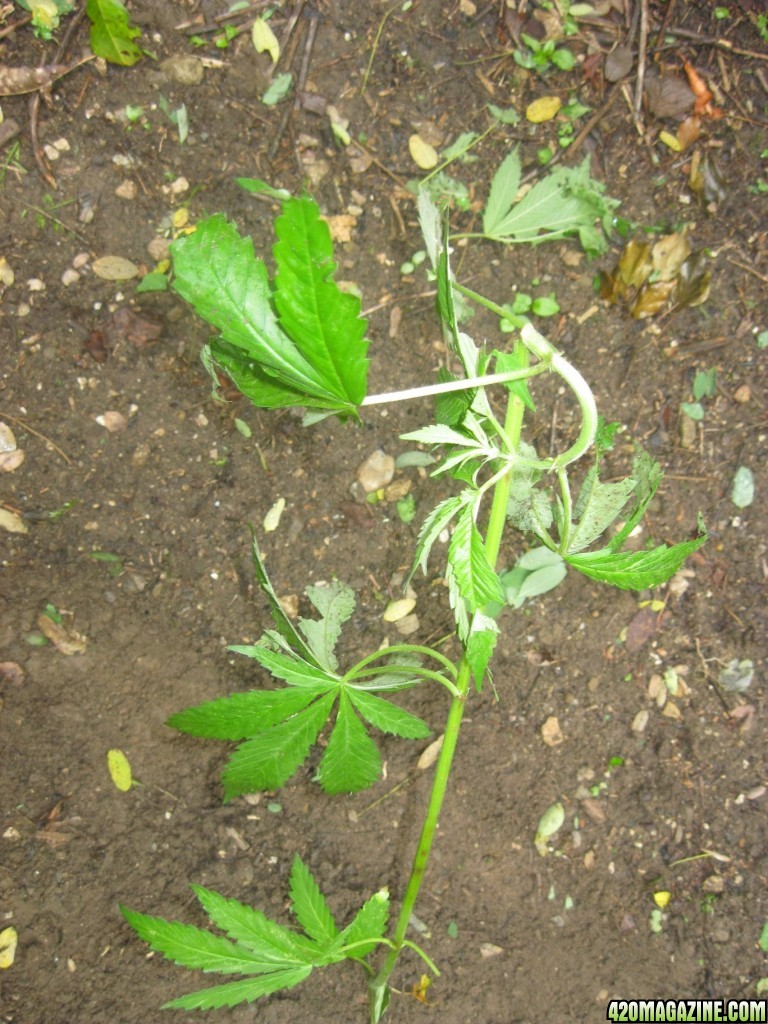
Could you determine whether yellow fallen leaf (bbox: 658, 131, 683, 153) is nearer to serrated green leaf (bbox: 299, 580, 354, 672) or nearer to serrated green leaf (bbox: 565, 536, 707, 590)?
serrated green leaf (bbox: 565, 536, 707, 590)

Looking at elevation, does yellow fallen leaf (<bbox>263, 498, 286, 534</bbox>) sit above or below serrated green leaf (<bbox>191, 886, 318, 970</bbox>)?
above

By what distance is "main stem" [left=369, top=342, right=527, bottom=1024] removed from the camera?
60.3 inches

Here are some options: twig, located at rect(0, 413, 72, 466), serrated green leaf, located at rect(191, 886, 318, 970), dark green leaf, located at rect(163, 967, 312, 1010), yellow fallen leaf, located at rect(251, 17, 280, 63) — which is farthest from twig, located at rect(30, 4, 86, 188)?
dark green leaf, located at rect(163, 967, 312, 1010)

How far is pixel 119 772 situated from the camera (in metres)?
1.79

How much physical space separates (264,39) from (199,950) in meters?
2.09

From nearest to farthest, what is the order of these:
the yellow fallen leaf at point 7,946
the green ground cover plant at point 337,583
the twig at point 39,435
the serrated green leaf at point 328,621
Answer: the green ground cover plant at point 337,583
the serrated green leaf at point 328,621
the yellow fallen leaf at point 7,946
the twig at point 39,435

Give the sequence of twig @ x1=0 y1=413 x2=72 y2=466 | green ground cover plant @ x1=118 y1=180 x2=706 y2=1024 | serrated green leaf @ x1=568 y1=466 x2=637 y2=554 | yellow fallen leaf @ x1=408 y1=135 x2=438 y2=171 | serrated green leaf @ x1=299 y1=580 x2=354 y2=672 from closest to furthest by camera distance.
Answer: green ground cover plant @ x1=118 y1=180 x2=706 y2=1024 → serrated green leaf @ x1=568 y1=466 x2=637 y2=554 → serrated green leaf @ x1=299 y1=580 x2=354 y2=672 → twig @ x1=0 y1=413 x2=72 y2=466 → yellow fallen leaf @ x1=408 y1=135 x2=438 y2=171

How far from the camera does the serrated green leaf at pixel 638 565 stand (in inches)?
53.6

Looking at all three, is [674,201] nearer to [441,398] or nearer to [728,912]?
[441,398]

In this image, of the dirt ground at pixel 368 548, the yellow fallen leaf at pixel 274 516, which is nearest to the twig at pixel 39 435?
the dirt ground at pixel 368 548

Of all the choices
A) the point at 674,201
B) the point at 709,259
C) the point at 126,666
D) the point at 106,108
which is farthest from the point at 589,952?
the point at 106,108

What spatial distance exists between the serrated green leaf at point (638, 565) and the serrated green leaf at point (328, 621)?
21.7 inches

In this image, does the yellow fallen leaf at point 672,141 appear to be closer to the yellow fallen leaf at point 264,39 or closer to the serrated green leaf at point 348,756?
the yellow fallen leaf at point 264,39

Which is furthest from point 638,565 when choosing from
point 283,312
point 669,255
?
point 669,255
